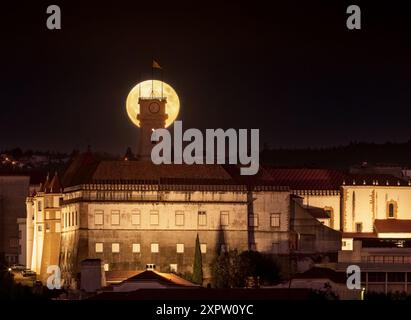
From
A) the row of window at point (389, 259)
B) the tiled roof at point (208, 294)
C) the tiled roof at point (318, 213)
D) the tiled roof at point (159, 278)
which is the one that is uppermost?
the tiled roof at point (318, 213)

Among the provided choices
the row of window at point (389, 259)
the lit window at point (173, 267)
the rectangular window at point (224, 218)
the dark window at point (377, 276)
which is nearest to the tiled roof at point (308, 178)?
the rectangular window at point (224, 218)

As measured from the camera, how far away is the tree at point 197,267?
481 feet

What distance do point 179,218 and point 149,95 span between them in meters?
12.3

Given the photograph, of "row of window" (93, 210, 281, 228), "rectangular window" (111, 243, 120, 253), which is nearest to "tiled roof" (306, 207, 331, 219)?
"row of window" (93, 210, 281, 228)

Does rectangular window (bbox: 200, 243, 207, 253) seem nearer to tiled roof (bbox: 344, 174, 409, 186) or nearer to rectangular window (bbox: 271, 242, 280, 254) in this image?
rectangular window (bbox: 271, 242, 280, 254)

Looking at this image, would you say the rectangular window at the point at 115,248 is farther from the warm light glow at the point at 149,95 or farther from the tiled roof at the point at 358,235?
the tiled roof at the point at 358,235

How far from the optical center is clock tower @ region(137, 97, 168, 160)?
159000mm

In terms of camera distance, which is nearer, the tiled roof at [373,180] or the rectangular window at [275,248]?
the rectangular window at [275,248]

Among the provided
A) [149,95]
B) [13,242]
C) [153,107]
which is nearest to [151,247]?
[153,107]

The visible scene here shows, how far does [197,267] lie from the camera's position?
14725 cm

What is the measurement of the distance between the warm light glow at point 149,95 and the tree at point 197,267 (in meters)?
13.3

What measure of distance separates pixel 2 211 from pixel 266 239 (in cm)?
3090

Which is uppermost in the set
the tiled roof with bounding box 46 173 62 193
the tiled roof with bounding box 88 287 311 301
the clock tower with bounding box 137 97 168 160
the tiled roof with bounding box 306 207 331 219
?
the clock tower with bounding box 137 97 168 160

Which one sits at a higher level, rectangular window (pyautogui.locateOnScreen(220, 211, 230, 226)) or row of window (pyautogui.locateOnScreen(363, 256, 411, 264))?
rectangular window (pyautogui.locateOnScreen(220, 211, 230, 226))
